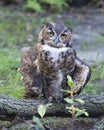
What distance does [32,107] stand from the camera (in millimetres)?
4629

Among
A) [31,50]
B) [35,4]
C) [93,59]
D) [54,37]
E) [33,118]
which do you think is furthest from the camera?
[35,4]

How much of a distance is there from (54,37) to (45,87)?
50cm

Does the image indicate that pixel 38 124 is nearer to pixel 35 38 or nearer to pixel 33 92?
pixel 33 92

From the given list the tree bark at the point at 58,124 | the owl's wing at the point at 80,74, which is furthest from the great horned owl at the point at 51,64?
the tree bark at the point at 58,124

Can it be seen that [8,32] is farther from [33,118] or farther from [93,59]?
[33,118]

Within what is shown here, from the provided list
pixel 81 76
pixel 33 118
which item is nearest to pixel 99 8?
pixel 81 76

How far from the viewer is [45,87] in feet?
15.9

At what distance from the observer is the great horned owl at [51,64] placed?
465cm

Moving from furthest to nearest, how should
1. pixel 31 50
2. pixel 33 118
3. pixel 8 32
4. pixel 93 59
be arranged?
1. pixel 8 32
2. pixel 93 59
3. pixel 31 50
4. pixel 33 118

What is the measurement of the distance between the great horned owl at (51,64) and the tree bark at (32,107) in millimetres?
136

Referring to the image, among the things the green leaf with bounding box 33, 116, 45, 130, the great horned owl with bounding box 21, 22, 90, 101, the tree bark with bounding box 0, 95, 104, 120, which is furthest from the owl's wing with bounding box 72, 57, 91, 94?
the green leaf with bounding box 33, 116, 45, 130

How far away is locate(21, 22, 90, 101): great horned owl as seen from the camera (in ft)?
15.3

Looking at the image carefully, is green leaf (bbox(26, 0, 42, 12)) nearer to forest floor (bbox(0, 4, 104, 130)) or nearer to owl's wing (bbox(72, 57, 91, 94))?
forest floor (bbox(0, 4, 104, 130))

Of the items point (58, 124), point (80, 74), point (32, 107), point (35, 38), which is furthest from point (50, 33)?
point (35, 38)
